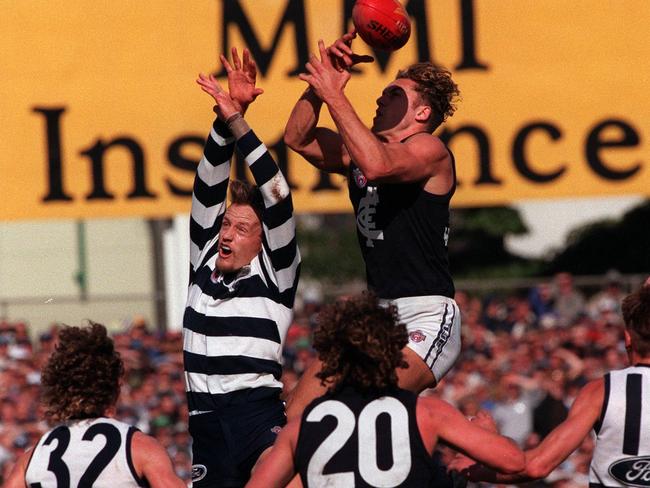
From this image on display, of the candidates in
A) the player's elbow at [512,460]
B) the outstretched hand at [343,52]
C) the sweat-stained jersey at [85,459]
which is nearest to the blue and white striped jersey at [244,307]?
the outstretched hand at [343,52]

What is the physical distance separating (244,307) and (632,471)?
174 cm

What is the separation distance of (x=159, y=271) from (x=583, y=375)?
30.4ft

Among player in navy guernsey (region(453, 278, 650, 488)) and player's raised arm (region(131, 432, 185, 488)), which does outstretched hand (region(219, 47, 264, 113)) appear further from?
player in navy guernsey (region(453, 278, 650, 488))

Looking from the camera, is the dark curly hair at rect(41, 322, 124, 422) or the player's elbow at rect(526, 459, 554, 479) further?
the dark curly hair at rect(41, 322, 124, 422)

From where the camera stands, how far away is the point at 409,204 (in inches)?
220

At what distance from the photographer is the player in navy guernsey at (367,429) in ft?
14.3

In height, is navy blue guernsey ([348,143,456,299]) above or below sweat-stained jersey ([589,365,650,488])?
above

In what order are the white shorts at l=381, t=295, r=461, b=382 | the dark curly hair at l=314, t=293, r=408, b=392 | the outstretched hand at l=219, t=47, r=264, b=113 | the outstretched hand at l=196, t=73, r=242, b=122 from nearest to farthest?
the dark curly hair at l=314, t=293, r=408, b=392
the white shorts at l=381, t=295, r=461, b=382
the outstretched hand at l=196, t=73, r=242, b=122
the outstretched hand at l=219, t=47, r=264, b=113

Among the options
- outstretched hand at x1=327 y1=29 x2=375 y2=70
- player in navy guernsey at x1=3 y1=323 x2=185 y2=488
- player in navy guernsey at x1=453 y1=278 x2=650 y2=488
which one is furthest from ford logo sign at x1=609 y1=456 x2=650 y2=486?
outstretched hand at x1=327 y1=29 x2=375 y2=70

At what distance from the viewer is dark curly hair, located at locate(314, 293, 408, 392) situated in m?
4.46

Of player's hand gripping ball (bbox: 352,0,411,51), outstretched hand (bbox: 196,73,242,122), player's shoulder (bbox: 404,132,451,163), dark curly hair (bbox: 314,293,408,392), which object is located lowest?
dark curly hair (bbox: 314,293,408,392)

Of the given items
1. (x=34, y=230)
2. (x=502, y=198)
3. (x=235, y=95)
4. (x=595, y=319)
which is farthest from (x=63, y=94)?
(x=34, y=230)

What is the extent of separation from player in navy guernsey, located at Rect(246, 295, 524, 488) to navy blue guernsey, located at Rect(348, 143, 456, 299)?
108 centimetres

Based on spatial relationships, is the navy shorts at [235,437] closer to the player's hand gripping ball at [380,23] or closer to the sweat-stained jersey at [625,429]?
the sweat-stained jersey at [625,429]
